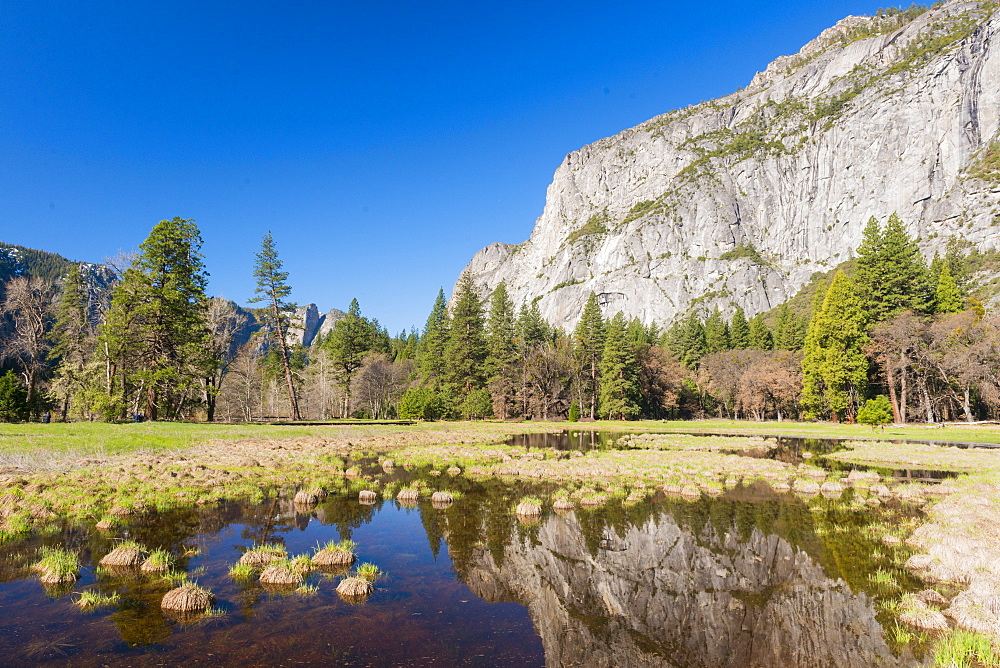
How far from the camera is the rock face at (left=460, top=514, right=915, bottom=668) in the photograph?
6.63 metres

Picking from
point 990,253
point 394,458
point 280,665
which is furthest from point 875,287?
point 990,253

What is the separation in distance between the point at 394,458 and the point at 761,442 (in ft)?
94.5

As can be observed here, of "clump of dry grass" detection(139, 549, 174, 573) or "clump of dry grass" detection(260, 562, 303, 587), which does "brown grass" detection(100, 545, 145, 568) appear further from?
"clump of dry grass" detection(260, 562, 303, 587)

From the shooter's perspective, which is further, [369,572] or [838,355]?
[838,355]

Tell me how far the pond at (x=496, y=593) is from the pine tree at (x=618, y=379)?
54.3 m

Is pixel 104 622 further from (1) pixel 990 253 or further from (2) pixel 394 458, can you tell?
(1) pixel 990 253

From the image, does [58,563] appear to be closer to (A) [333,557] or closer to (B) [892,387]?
(A) [333,557]

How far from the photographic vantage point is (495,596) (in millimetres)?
8617

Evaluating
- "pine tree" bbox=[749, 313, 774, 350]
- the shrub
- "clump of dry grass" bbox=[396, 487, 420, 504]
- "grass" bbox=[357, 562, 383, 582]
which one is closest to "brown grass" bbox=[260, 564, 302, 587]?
"grass" bbox=[357, 562, 383, 582]

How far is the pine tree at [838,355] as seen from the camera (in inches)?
1955

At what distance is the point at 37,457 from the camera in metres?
17.4

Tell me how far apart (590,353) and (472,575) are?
218 ft

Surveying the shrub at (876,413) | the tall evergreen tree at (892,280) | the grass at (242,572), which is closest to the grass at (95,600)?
the grass at (242,572)

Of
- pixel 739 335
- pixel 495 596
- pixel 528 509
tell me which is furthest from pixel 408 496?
pixel 739 335
